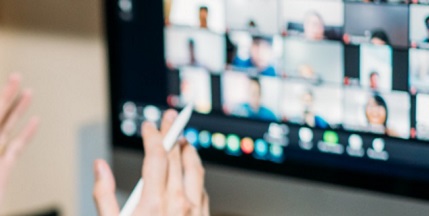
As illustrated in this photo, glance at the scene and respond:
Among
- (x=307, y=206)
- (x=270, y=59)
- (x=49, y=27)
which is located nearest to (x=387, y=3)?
(x=270, y=59)

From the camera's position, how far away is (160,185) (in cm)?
97

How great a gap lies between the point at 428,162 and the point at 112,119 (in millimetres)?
487

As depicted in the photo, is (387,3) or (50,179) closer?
(387,3)

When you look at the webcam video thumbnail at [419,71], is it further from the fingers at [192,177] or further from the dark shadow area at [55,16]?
the dark shadow area at [55,16]

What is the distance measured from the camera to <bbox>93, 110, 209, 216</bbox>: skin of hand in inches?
37.8

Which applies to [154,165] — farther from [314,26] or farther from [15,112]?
[15,112]

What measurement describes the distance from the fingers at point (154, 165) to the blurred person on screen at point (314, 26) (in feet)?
0.79

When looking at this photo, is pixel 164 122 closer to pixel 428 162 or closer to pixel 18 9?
pixel 428 162

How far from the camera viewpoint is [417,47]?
3.41 feet

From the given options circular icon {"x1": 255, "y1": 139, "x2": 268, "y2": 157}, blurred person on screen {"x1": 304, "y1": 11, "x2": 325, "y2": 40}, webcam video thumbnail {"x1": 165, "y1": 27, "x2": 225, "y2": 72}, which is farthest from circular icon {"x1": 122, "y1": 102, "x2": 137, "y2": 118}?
blurred person on screen {"x1": 304, "y1": 11, "x2": 325, "y2": 40}

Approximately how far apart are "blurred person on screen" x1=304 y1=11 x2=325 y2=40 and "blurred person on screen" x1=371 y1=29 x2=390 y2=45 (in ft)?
0.21

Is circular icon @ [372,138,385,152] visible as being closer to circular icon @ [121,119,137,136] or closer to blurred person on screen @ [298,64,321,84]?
blurred person on screen @ [298,64,321,84]

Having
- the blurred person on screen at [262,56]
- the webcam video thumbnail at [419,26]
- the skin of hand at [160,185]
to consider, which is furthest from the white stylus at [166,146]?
the webcam video thumbnail at [419,26]

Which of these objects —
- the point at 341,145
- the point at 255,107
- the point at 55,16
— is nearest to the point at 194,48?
the point at 255,107
